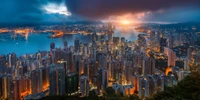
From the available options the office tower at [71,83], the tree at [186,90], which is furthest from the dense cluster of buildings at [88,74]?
the tree at [186,90]

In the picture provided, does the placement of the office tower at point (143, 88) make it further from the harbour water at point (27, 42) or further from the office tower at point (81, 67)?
the harbour water at point (27, 42)

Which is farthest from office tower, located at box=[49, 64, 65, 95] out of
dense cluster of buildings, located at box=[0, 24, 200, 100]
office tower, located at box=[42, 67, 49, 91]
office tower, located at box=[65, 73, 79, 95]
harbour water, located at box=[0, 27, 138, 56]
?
harbour water, located at box=[0, 27, 138, 56]

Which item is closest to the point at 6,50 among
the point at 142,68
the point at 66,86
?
the point at 66,86

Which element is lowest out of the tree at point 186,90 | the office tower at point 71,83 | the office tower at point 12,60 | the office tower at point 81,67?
the office tower at point 71,83

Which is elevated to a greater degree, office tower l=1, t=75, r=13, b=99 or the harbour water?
the harbour water

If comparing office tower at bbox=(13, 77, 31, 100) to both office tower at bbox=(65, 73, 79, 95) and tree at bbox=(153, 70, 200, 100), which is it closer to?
office tower at bbox=(65, 73, 79, 95)

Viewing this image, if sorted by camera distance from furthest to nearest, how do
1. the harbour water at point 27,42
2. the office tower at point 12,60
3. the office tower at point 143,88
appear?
the harbour water at point 27,42
the office tower at point 12,60
the office tower at point 143,88
